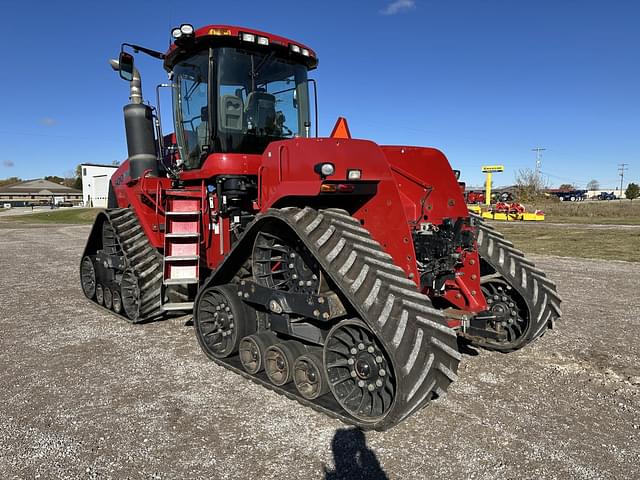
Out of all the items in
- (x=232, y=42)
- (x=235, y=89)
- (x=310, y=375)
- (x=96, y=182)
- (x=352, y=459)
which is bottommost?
(x=352, y=459)

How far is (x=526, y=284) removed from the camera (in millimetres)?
5234

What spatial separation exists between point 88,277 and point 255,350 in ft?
17.2

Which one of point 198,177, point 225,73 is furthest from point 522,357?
point 225,73

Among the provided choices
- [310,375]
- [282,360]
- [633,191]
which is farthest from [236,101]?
[633,191]

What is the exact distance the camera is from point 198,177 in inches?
231

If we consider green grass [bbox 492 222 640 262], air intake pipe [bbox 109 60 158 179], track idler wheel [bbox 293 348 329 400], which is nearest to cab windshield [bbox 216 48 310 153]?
air intake pipe [bbox 109 60 158 179]

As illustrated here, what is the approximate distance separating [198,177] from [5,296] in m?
5.82

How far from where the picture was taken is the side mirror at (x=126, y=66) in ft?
22.8

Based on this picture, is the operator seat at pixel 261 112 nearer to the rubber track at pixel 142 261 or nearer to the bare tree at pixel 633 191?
the rubber track at pixel 142 261

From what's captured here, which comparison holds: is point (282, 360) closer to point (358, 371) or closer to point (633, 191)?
point (358, 371)

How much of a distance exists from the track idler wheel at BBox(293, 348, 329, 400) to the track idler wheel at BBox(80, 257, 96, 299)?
18.0 feet

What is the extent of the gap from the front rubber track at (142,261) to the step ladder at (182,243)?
43cm

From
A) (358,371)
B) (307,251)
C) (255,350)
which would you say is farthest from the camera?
(255,350)

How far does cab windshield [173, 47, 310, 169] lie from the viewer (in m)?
5.53
